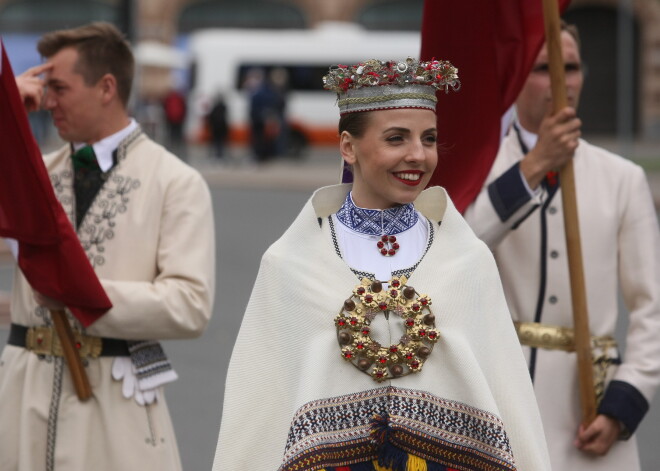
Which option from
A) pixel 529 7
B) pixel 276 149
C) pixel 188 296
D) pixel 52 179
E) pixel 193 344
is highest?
pixel 529 7

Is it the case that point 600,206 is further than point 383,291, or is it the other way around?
point 600,206

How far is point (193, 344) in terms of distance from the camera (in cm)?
1030

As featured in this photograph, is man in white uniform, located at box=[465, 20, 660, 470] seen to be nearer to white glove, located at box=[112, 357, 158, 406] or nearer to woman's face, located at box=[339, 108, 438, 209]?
woman's face, located at box=[339, 108, 438, 209]

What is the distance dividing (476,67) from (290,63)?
31.9 metres

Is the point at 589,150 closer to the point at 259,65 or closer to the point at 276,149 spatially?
the point at 276,149

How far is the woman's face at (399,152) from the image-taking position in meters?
3.41

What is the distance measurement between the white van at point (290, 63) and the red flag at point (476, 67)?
30827mm

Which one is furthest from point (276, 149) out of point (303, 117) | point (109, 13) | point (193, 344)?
point (193, 344)

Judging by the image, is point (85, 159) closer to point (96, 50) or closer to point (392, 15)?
point (96, 50)

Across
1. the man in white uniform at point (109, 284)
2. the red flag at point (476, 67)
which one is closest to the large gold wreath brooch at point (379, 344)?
the red flag at point (476, 67)

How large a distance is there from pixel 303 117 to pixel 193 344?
25.7 metres

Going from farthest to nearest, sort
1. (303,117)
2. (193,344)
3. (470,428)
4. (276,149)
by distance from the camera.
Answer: (303,117) → (276,149) → (193,344) → (470,428)

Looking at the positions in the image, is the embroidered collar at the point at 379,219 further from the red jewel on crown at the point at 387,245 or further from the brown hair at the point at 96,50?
the brown hair at the point at 96,50

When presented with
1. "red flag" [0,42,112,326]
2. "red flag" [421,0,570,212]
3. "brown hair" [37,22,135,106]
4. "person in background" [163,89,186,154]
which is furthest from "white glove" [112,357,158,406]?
"person in background" [163,89,186,154]
